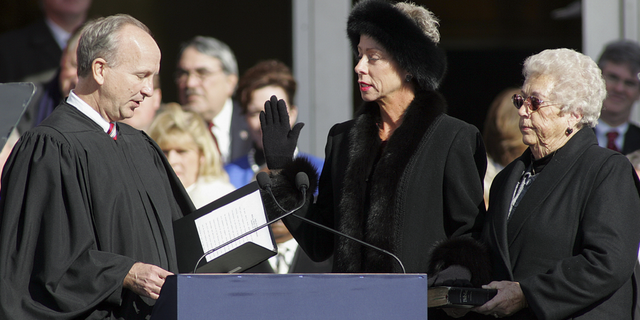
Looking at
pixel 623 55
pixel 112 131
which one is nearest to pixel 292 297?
pixel 112 131

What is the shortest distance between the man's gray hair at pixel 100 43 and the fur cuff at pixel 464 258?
1.52 metres

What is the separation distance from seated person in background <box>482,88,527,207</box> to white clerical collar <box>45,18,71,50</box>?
11.1 feet

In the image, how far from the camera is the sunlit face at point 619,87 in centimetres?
612

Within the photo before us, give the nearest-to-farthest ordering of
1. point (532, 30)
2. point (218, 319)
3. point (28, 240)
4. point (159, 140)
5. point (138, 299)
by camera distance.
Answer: point (218, 319) < point (28, 240) < point (138, 299) < point (159, 140) < point (532, 30)

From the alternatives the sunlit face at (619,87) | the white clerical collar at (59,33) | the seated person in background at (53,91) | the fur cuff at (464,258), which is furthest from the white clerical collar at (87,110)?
the sunlit face at (619,87)

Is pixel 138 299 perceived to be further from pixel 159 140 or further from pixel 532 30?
pixel 532 30

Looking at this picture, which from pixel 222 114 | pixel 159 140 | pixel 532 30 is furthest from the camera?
pixel 532 30

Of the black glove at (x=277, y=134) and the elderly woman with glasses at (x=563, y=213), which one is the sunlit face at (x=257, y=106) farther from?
the elderly woman with glasses at (x=563, y=213)

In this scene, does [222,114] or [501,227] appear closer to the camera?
[501,227]

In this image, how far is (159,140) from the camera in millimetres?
5184

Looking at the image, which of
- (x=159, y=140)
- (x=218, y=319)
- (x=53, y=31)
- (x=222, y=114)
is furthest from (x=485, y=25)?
(x=218, y=319)

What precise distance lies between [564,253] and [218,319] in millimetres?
1370

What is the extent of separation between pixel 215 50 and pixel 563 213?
3.96 m

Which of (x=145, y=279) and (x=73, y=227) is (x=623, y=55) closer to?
(x=145, y=279)
